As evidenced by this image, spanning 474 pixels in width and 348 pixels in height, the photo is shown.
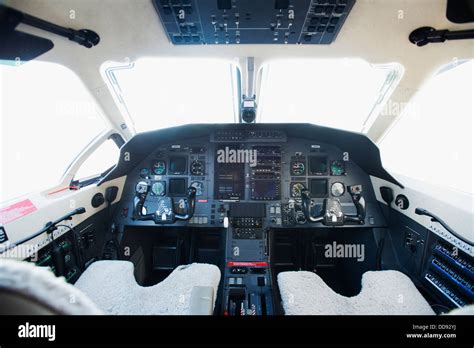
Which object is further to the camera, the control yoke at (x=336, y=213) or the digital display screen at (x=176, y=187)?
the digital display screen at (x=176, y=187)

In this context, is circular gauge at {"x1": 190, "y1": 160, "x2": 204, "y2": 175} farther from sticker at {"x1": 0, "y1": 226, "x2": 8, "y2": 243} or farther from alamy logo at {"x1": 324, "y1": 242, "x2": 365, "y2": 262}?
alamy logo at {"x1": 324, "y1": 242, "x2": 365, "y2": 262}

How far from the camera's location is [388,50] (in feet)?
5.94

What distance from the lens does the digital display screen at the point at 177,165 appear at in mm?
2662

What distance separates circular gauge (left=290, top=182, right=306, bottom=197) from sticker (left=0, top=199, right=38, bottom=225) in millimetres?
2386

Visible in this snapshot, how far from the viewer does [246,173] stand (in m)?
2.61

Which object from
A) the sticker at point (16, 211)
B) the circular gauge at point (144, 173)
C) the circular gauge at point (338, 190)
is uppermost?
the circular gauge at point (144, 173)

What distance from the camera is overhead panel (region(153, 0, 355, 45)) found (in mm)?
1372

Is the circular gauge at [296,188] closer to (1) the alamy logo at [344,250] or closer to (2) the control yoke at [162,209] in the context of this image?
(1) the alamy logo at [344,250]

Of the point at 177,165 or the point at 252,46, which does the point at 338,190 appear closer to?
the point at 252,46

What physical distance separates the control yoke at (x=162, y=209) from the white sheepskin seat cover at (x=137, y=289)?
1.80 ft

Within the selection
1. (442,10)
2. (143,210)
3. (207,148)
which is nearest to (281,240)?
(207,148)

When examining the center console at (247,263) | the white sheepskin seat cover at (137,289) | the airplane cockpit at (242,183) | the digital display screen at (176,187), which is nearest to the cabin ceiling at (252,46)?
the airplane cockpit at (242,183)

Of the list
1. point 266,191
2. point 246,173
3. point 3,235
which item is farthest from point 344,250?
point 3,235

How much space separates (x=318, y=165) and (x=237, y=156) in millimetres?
992
